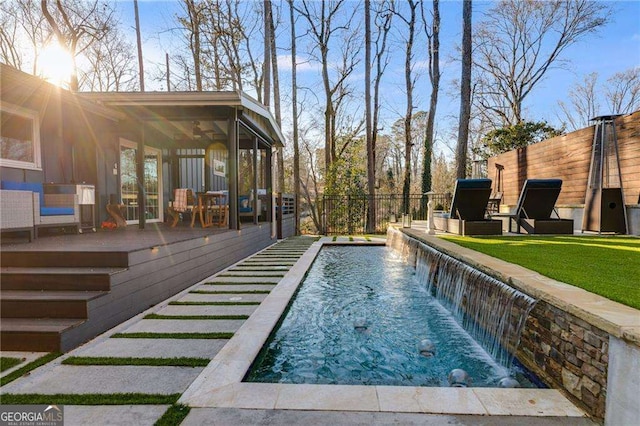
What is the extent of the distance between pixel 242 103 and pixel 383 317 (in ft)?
13.5

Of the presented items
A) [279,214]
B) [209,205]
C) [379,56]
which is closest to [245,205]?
[279,214]

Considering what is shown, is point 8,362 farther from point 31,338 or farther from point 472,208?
point 472,208

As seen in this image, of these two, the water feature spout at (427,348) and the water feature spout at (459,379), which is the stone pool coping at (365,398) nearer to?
the water feature spout at (459,379)

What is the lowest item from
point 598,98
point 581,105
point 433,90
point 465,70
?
point 465,70

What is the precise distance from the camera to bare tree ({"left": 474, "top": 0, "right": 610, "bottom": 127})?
16.1m

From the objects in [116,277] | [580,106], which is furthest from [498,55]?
[116,277]

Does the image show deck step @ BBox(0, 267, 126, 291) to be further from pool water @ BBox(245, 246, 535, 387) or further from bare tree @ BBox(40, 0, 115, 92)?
bare tree @ BBox(40, 0, 115, 92)

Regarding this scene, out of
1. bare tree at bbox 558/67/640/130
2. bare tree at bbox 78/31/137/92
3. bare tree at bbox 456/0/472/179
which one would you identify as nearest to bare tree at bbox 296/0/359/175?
bare tree at bbox 456/0/472/179

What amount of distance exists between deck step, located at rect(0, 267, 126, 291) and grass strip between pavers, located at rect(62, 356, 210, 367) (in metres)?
0.73

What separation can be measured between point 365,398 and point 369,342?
107 cm

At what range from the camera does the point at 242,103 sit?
557 centimetres

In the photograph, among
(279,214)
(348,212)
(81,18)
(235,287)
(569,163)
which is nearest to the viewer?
(235,287)

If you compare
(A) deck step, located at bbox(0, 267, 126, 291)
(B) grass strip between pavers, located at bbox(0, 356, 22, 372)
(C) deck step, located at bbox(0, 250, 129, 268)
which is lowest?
(B) grass strip between pavers, located at bbox(0, 356, 22, 372)

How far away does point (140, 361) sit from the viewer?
224 cm
